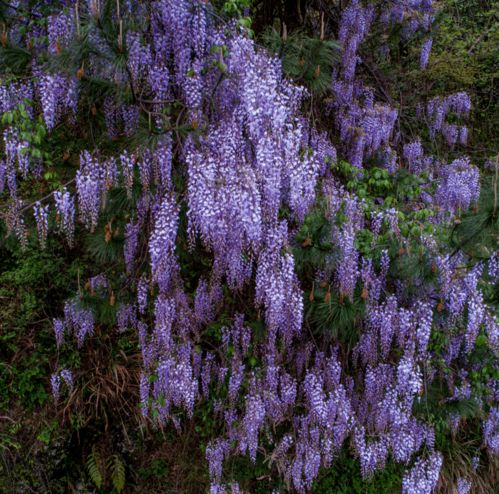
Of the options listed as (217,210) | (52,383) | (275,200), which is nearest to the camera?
(217,210)

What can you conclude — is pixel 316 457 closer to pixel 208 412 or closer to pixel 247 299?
pixel 208 412

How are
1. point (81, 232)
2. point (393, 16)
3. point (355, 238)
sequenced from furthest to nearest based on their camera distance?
1. point (393, 16)
2. point (81, 232)
3. point (355, 238)

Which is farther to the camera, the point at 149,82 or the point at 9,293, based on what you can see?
the point at 9,293

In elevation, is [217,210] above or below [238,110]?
below

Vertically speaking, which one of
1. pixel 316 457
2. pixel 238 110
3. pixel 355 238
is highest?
pixel 238 110

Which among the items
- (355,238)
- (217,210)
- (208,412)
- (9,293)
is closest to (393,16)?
(355,238)

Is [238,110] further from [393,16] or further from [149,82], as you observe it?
[393,16]

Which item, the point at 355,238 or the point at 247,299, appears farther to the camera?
the point at 247,299

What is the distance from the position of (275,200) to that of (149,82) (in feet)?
3.62

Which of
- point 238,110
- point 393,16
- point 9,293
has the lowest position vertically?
point 9,293

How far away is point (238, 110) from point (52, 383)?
106 inches

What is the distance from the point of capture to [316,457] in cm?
357

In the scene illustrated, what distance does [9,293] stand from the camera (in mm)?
4207

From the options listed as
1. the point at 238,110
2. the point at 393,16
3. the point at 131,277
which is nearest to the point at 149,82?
the point at 238,110
